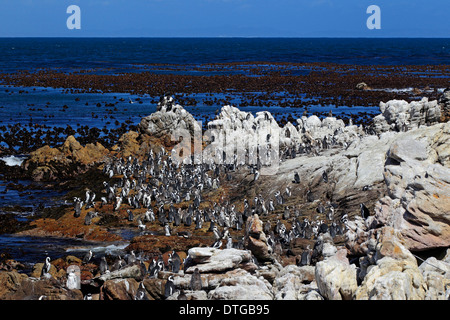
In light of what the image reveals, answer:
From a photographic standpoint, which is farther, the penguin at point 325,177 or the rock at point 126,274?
the penguin at point 325,177

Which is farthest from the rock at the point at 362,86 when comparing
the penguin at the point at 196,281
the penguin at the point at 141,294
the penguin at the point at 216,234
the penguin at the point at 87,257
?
the penguin at the point at 141,294

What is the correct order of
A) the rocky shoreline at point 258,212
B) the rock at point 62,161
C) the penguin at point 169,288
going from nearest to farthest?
the rocky shoreline at point 258,212
the penguin at point 169,288
the rock at point 62,161

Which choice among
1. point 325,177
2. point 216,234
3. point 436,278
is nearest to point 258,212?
point 216,234

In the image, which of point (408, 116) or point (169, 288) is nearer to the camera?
point (169, 288)

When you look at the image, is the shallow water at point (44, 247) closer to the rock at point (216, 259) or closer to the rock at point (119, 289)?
the rock at point (119, 289)

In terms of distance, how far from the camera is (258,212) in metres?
21.9

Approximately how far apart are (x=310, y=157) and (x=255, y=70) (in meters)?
71.2

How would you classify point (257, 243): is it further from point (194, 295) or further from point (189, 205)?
point (189, 205)

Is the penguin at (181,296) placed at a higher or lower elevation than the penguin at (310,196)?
higher

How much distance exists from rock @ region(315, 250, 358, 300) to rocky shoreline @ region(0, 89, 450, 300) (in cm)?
3

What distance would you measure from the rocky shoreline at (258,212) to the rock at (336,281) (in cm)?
3

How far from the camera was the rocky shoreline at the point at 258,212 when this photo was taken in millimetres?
11852

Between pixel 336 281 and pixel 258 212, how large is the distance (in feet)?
37.0
